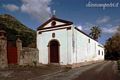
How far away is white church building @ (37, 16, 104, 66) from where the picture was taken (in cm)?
2475

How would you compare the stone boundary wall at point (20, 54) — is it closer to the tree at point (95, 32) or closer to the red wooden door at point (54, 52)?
the red wooden door at point (54, 52)

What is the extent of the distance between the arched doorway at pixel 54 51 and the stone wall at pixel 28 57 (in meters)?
2.24

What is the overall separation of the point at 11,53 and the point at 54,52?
7.54 m

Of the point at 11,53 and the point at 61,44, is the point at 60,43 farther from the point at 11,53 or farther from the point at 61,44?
the point at 11,53

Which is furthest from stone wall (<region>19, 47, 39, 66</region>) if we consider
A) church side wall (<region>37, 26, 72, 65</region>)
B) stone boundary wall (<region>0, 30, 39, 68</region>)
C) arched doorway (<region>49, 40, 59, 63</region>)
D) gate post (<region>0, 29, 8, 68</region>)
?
gate post (<region>0, 29, 8, 68</region>)

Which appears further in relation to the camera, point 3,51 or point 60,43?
point 60,43

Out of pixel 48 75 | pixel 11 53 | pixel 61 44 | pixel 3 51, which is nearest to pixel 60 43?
pixel 61 44

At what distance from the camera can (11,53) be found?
20297mm

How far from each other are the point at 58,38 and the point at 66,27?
2039 mm

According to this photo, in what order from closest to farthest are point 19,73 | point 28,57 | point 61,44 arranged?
point 19,73
point 28,57
point 61,44

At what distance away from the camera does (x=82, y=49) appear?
29.5 m

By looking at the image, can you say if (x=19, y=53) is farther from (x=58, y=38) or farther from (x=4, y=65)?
(x=58, y=38)

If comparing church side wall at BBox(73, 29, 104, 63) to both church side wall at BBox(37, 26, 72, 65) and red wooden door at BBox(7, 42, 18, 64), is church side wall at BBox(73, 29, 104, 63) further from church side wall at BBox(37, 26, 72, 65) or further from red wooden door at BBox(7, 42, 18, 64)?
red wooden door at BBox(7, 42, 18, 64)

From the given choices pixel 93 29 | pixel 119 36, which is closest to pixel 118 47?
pixel 119 36
